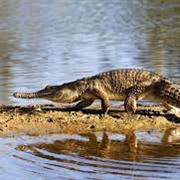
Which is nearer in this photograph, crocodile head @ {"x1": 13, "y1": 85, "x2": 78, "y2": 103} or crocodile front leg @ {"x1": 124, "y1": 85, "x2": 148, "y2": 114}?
crocodile front leg @ {"x1": 124, "y1": 85, "x2": 148, "y2": 114}

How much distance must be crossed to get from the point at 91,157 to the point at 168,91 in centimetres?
234

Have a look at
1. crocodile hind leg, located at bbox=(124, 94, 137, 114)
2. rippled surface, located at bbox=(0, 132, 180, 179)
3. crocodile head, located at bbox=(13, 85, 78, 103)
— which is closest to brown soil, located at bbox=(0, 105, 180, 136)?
crocodile hind leg, located at bbox=(124, 94, 137, 114)

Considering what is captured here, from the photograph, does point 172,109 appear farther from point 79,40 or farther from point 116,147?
point 79,40

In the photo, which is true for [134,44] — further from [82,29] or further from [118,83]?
[118,83]

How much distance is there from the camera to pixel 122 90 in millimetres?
10656

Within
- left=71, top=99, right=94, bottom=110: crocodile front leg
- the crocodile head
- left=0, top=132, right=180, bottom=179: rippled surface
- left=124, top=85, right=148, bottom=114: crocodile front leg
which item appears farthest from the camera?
left=71, top=99, right=94, bottom=110: crocodile front leg

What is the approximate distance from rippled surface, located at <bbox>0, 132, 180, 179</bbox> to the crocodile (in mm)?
883

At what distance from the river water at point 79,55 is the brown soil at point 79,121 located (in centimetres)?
39

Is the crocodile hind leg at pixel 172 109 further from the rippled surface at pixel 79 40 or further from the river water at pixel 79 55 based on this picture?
the rippled surface at pixel 79 40

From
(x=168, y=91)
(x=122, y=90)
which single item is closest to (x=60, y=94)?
(x=122, y=90)

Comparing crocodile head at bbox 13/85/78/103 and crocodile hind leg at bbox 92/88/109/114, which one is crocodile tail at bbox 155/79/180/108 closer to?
crocodile hind leg at bbox 92/88/109/114

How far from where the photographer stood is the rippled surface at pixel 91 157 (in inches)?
305

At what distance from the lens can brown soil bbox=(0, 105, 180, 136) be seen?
33.1ft

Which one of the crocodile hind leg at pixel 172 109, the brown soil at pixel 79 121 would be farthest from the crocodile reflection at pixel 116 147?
the crocodile hind leg at pixel 172 109
